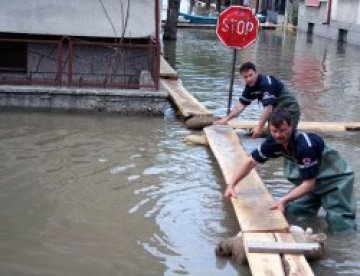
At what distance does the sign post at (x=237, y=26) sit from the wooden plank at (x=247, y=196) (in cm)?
192

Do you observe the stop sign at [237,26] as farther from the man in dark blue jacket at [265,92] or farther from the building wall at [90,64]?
the building wall at [90,64]

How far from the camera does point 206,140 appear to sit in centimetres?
988

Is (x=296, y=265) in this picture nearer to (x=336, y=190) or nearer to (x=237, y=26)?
(x=336, y=190)

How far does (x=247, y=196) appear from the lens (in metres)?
6.84

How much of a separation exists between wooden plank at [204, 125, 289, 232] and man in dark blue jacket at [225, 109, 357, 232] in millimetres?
171

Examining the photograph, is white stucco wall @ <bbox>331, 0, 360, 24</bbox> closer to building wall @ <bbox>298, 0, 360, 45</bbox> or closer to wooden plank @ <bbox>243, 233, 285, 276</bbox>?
building wall @ <bbox>298, 0, 360, 45</bbox>

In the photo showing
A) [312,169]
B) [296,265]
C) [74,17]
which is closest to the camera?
[296,265]

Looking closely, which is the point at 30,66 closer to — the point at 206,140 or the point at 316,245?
the point at 206,140

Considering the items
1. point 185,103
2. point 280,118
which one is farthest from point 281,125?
point 185,103

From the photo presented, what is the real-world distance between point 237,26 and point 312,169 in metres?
5.16

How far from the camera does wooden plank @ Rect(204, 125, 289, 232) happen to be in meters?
5.98

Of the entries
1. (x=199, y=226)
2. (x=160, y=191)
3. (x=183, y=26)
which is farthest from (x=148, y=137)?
(x=183, y=26)

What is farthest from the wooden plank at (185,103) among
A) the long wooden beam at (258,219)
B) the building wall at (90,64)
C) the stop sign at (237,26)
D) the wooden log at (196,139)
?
the long wooden beam at (258,219)

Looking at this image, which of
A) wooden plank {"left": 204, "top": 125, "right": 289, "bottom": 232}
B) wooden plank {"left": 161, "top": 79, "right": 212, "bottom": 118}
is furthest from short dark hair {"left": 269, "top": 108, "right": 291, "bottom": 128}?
wooden plank {"left": 161, "top": 79, "right": 212, "bottom": 118}
